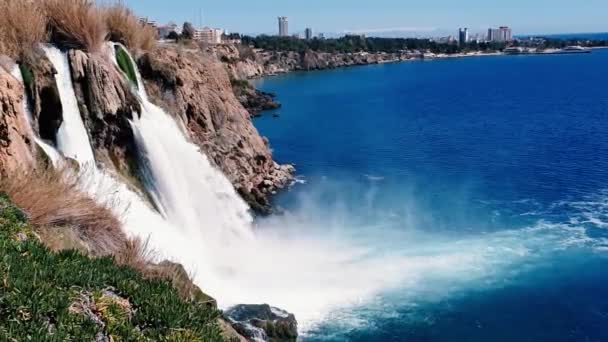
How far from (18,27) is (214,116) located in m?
15.0

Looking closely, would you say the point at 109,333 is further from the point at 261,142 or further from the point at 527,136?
the point at 527,136

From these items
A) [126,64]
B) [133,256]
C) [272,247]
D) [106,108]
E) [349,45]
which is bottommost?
[272,247]

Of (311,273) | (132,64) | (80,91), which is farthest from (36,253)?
(132,64)

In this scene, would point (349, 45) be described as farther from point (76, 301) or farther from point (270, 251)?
point (76, 301)

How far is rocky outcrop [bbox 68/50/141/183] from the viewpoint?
17344mm

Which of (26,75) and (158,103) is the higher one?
(26,75)

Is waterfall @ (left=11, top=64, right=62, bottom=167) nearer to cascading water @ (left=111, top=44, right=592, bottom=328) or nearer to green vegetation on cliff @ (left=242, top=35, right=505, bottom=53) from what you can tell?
cascading water @ (left=111, top=44, right=592, bottom=328)

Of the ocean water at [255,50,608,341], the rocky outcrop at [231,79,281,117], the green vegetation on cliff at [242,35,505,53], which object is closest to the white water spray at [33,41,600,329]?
the ocean water at [255,50,608,341]

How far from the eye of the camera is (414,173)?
35594 millimetres

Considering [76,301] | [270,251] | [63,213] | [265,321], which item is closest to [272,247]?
[270,251]

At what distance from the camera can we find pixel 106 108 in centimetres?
1780

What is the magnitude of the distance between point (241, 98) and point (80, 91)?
52298 millimetres

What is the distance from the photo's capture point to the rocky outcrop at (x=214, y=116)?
2436cm

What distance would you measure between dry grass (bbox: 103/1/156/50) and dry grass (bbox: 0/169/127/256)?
1228 centimetres
